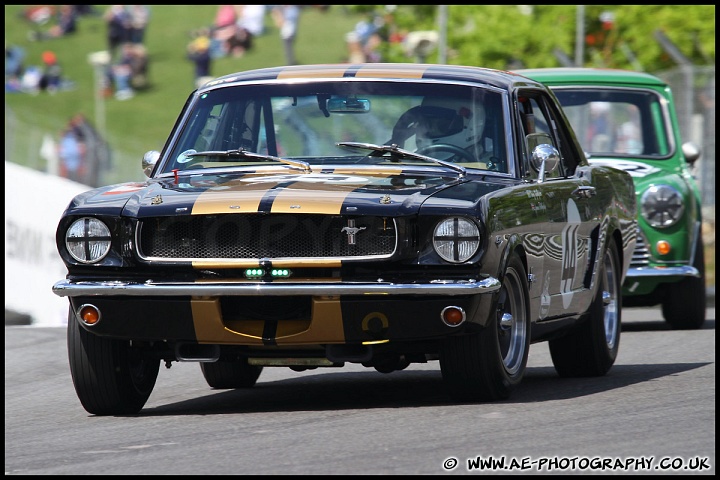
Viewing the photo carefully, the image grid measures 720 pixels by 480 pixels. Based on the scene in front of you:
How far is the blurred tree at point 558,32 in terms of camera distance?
3462 cm

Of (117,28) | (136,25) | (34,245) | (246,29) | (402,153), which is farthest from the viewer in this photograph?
(246,29)

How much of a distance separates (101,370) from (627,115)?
720cm

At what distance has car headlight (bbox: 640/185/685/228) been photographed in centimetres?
1231

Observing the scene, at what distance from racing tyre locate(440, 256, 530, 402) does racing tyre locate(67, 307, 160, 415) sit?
1.46m

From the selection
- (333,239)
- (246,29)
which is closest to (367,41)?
(246,29)

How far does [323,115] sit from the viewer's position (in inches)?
314

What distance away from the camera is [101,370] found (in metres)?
7.12

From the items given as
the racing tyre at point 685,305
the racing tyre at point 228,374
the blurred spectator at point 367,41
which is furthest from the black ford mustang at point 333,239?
the blurred spectator at point 367,41

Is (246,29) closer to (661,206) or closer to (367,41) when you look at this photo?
(367,41)

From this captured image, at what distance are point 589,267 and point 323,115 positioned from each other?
1.74 meters

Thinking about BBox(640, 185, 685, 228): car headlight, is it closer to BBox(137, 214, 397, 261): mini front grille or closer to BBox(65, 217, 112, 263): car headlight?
BBox(137, 214, 397, 261): mini front grille

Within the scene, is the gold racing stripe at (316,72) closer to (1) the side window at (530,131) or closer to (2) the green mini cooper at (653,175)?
(1) the side window at (530,131)

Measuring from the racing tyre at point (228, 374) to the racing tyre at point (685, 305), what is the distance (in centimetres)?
475

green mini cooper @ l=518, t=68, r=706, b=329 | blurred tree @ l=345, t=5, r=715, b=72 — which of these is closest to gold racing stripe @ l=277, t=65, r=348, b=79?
green mini cooper @ l=518, t=68, r=706, b=329
